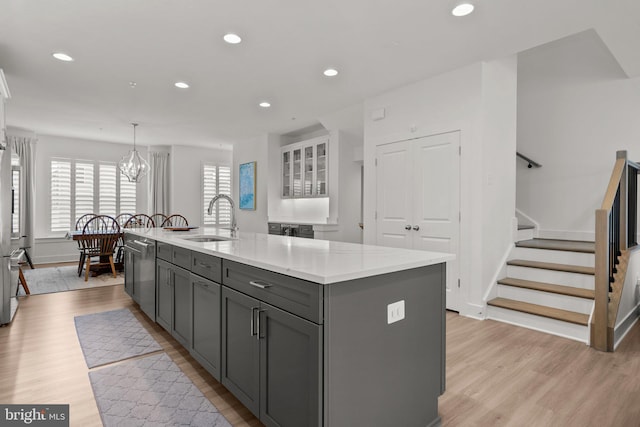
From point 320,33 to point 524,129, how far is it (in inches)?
139

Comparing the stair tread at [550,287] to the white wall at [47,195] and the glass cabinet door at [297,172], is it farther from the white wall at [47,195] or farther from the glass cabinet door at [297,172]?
the white wall at [47,195]

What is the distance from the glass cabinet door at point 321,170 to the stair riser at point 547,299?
3.32 meters

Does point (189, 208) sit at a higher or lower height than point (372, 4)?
lower

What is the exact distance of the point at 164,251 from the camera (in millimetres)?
2848

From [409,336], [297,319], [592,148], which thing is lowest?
[409,336]

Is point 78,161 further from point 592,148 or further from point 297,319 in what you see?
point 592,148

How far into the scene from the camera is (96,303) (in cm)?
407

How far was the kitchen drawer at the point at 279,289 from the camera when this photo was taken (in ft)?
4.29

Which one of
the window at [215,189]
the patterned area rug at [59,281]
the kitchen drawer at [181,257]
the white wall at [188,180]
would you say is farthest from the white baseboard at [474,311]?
the window at [215,189]

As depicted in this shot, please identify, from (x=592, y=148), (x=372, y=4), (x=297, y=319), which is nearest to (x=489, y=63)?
(x=372, y=4)

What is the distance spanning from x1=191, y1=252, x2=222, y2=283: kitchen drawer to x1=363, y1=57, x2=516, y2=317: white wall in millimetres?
2626

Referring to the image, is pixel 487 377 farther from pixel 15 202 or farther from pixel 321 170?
pixel 15 202

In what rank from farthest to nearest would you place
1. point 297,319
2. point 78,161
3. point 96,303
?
point 78,161 → point 96,303 → point 297,319

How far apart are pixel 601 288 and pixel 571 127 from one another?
267 cm
